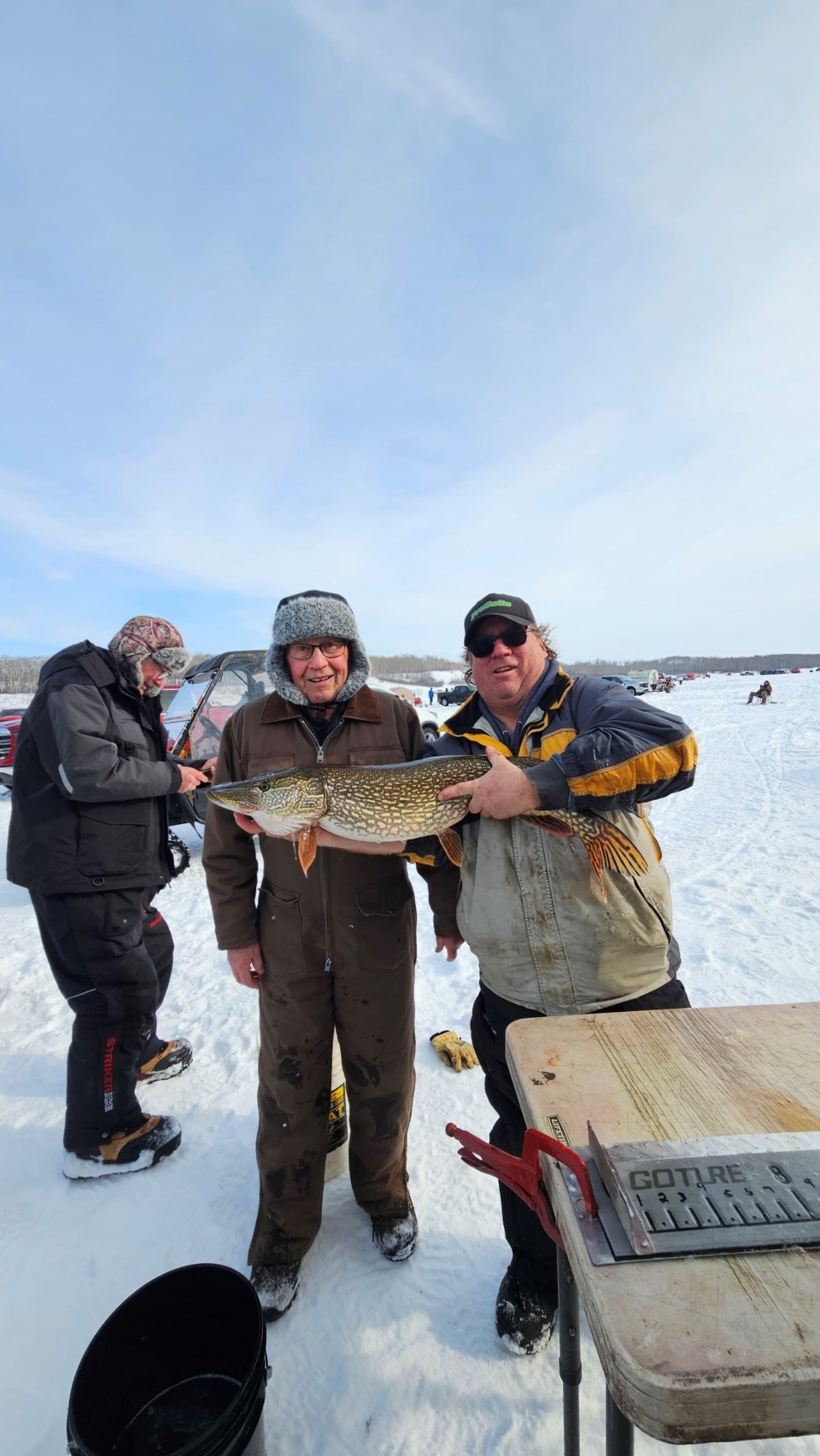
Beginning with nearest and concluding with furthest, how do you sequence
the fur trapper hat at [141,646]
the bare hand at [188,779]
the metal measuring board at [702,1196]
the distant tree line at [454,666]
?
1. the metal measuring board at [702,1196]
2. the fur trapper hat at [141,646]
3. the bare hand at [188,779]
4. the distant tree line at [454,666]

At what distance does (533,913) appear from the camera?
1935 mm

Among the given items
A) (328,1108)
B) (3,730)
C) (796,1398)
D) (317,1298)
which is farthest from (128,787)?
(3,730)

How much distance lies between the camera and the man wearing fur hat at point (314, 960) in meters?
2.27

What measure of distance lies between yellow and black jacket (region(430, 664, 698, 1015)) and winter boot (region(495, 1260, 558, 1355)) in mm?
1030

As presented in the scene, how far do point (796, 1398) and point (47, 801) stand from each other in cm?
304

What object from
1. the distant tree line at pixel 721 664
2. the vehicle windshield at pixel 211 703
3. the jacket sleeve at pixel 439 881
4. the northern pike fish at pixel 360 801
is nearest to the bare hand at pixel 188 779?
the northern pike fish at pixel 360 801

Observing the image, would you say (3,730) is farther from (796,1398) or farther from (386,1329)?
(796,1398)

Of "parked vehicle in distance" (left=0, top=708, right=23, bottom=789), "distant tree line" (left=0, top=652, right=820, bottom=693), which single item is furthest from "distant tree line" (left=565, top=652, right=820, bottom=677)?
"parked vehicle in distance" (left=0, top=708, right=23, bottom=789)

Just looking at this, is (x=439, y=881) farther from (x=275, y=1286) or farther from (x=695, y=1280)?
(x=695, y=1280)

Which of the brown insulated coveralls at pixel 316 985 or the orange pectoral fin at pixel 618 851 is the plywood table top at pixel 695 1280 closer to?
the orange pectoral fin at pixel 618 851

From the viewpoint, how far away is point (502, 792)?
1.94 m

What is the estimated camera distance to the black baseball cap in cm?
218

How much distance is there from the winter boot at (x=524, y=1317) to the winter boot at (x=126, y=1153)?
1.67 metres

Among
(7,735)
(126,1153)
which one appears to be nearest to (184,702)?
(126,1153)
